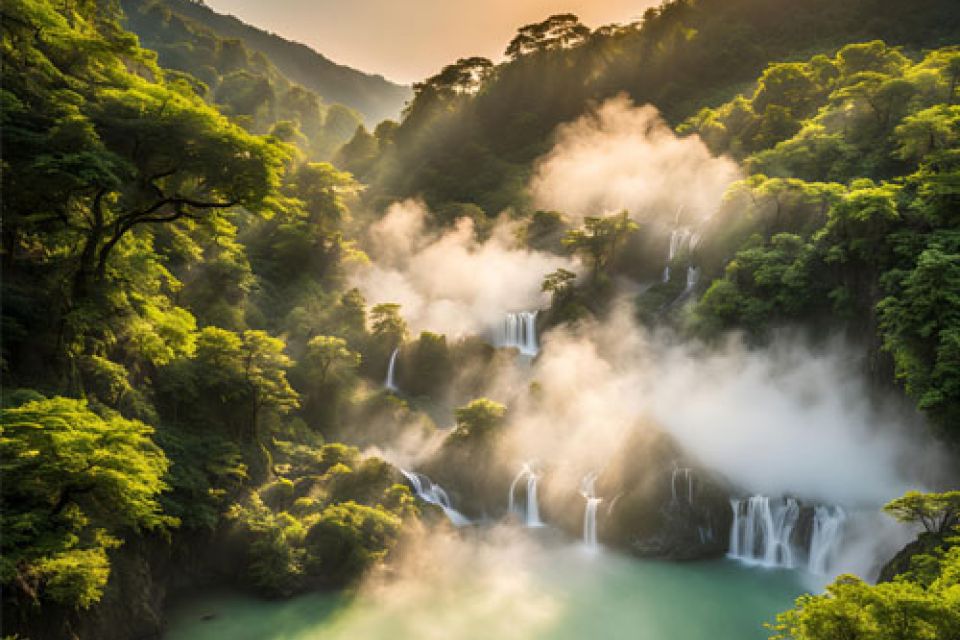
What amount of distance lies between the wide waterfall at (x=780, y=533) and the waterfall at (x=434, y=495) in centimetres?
1024

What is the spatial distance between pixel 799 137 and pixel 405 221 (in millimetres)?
29499

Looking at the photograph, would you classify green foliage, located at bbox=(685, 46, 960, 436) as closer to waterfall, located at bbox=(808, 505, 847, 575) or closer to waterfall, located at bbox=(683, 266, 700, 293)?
waterfall, located at bbox=(683, 266, 700, 293)

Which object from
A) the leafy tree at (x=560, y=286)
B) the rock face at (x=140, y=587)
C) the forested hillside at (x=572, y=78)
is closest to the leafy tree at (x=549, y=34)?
the forested hillside at (x=572, y=78)

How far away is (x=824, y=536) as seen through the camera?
1820 centimetres

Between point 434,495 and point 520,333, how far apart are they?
13.6 metres

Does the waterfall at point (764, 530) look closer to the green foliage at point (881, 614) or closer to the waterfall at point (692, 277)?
the green foliage at point (881, 614)

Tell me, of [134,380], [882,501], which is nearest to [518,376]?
[882,501]

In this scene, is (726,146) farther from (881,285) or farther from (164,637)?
(164,637)

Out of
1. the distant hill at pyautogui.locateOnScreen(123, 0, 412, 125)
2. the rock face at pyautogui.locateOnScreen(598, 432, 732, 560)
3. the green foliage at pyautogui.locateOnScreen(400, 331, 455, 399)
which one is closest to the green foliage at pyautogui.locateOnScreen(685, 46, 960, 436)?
the rock face at pyautogui.locateOnScreen(598, 432, 732, 560)

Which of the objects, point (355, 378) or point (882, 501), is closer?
point (882, 501)

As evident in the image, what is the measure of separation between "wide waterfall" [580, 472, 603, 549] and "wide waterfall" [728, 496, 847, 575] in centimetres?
475

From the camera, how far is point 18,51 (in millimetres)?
11984

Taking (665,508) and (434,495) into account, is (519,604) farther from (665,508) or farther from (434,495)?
(434,495)

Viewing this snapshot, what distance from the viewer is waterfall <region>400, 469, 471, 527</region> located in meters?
22.6
